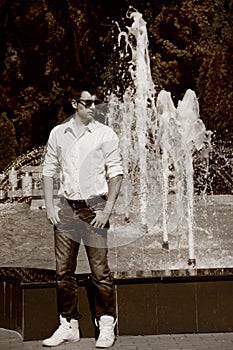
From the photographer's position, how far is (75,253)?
5977mm

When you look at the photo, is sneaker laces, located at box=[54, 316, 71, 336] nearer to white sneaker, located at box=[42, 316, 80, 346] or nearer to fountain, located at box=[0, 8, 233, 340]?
white sneaker, located at box=[42, 316, 80, 346]

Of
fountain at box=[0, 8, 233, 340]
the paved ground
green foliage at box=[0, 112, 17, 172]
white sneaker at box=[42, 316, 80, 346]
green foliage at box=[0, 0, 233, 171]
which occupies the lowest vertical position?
the paved ground

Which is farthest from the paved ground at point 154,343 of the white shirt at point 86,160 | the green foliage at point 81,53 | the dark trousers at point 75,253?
the green foliage at point 81,53

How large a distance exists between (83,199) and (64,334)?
3.33 feet

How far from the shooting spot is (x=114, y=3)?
31891 mm

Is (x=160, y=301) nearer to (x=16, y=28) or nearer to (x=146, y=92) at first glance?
(x=146, y=92)

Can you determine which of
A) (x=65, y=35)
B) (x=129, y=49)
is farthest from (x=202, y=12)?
(x=65, y=35)

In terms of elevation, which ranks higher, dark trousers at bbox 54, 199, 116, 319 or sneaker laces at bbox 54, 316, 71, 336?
dark trousers at bbox 54, 199, 116, 319

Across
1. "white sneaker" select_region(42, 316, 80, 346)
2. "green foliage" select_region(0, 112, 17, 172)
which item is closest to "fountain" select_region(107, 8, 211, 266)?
"green foliage" select_region(0, 112, 17, 172)

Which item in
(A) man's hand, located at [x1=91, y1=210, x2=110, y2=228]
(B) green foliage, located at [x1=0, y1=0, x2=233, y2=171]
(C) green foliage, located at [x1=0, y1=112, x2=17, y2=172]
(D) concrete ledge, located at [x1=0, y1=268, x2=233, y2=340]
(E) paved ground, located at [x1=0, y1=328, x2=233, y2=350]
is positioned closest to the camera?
(A) man's hand, located at [x1=91, y1=210, x2=110, y2=228]

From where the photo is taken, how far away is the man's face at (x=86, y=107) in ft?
19.2

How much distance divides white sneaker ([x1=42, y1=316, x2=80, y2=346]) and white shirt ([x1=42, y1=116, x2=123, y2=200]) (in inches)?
37.4

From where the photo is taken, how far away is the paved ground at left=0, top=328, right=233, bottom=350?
5844mm

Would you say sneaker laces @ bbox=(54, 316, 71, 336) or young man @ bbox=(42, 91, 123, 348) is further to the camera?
sneaker laces @ bbox=(54, 316, 71, 336)
